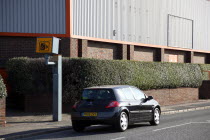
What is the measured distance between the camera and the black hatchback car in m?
14.6

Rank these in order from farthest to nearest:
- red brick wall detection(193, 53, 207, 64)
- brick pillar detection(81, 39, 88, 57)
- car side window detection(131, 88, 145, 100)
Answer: red brick wall detection(193, 53, 207, 64)
brick pillar detection(81, 39, 88, 57)
car side window detection(131, 88, 145, 100)

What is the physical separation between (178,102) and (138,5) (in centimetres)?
763

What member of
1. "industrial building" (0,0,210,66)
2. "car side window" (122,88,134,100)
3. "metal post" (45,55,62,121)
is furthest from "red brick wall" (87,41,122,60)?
"car side window" (122,88,134,100)

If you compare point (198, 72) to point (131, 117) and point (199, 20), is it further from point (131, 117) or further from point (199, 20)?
point (131, 117)

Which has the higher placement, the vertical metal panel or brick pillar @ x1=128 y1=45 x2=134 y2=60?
the vertical metal panel

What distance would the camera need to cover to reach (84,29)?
27.2 m

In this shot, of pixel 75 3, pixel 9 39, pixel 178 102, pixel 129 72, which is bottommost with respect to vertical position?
pixel 178 102

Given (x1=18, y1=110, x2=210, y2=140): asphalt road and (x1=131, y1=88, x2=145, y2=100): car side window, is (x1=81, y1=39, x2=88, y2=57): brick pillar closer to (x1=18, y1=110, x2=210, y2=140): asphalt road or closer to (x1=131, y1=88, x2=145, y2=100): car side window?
(x1=18, y1=110, x2=210, y2=140): asphalt road

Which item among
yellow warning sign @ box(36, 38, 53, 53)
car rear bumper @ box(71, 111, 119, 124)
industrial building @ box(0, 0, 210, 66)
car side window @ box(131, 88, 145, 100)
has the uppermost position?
industrial building @ box(0, 0, 210, 66)

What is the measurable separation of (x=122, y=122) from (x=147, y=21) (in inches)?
779

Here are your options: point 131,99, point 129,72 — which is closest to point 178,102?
point 129,72

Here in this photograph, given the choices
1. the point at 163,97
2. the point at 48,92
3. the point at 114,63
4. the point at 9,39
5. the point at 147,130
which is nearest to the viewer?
the point at 147,130

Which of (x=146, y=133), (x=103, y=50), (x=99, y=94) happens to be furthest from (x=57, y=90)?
(x=103, y=50)

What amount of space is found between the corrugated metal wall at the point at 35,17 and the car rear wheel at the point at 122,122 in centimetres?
1203
